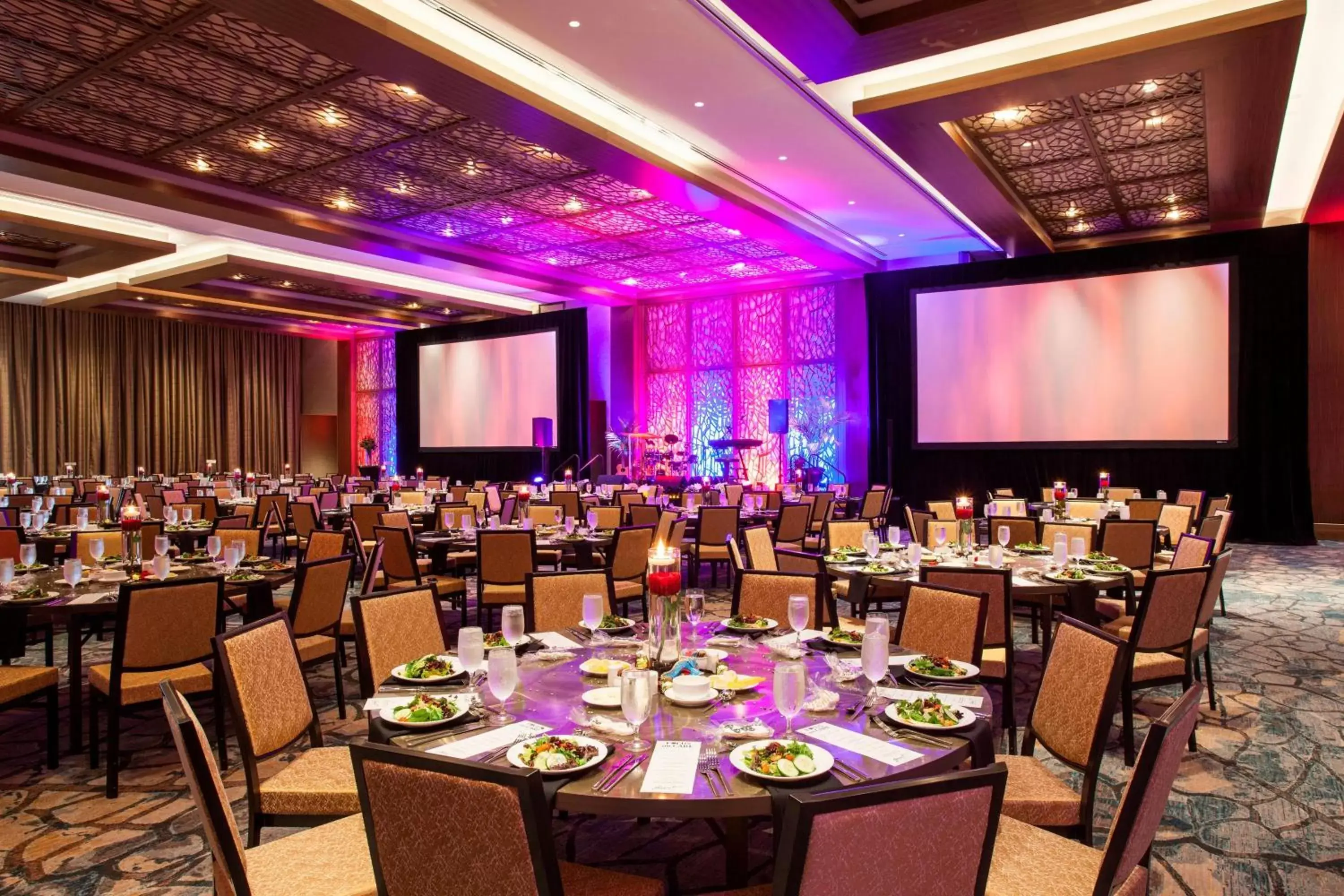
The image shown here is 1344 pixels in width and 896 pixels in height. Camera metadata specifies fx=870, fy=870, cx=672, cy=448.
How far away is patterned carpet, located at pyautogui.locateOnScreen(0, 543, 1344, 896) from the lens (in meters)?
2.60

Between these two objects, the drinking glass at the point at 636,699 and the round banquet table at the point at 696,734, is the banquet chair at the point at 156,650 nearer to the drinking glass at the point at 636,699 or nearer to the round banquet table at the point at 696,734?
the round banquet table at the point at 696,734

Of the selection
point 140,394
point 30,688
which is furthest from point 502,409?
point 30,688

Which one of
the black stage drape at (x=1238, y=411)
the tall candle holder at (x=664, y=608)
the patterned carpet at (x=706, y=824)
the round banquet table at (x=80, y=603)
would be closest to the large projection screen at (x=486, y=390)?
the black stage drape at (x=1238, y=411)

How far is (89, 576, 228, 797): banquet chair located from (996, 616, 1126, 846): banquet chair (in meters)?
2.58

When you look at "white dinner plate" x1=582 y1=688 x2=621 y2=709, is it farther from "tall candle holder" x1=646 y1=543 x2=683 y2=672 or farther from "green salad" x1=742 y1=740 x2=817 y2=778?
"green salad" x1=742 y1=740 x2=817 y2=778

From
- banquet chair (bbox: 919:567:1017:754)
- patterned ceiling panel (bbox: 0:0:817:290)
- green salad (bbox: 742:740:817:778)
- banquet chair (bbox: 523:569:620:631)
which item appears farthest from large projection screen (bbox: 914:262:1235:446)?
green salad (bbox: 742:740:817:778)

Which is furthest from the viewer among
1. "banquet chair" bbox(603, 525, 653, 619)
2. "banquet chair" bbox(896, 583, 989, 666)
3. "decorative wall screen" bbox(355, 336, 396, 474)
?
"decorative wall screen" bbox(355, 336, 396, 474)

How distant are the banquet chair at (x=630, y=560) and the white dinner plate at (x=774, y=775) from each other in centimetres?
331

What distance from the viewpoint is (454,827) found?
138 centimetres

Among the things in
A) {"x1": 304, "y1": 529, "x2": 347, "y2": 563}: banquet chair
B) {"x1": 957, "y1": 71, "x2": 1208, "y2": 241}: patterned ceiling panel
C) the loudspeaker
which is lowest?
{"x1": 304, "y1": 529, "x2": 347, "y2": 563}: banquet chair

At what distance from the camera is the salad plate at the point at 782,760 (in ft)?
5.34

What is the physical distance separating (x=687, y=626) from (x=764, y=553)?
2.17 m

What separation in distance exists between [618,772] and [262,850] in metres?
0.91

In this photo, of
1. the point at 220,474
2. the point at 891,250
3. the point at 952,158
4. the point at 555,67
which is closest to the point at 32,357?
the point at 220,474
